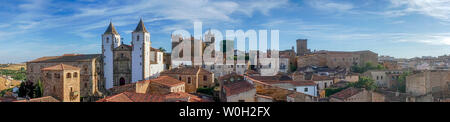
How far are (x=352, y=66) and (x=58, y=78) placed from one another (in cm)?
3897

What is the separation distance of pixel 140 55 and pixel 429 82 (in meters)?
28.3

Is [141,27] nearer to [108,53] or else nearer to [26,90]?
[108,53]

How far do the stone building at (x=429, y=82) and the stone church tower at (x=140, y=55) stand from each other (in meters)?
26.7

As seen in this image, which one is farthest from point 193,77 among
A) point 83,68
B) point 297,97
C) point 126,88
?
point 297,97

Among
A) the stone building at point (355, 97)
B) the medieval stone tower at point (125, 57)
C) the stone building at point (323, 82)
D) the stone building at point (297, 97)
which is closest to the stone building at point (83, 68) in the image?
the medieval stone tower at point (125, 57)

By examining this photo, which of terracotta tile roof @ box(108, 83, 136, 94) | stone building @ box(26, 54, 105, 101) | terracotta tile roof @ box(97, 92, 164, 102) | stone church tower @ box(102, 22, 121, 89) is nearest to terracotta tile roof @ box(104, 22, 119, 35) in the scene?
stone church tower @ box(102, 22, 121, 89)

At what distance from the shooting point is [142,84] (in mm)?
22016

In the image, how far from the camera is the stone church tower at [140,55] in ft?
94.5

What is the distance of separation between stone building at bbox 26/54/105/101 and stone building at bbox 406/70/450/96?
31313 mm

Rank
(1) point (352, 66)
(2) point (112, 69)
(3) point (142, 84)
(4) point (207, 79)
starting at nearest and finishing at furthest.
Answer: (3) point (142, 84)
(4) point (207, 79)
(2) point (112, 69)
(1) point (352, 66)

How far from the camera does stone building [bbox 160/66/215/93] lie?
88.9 ft
